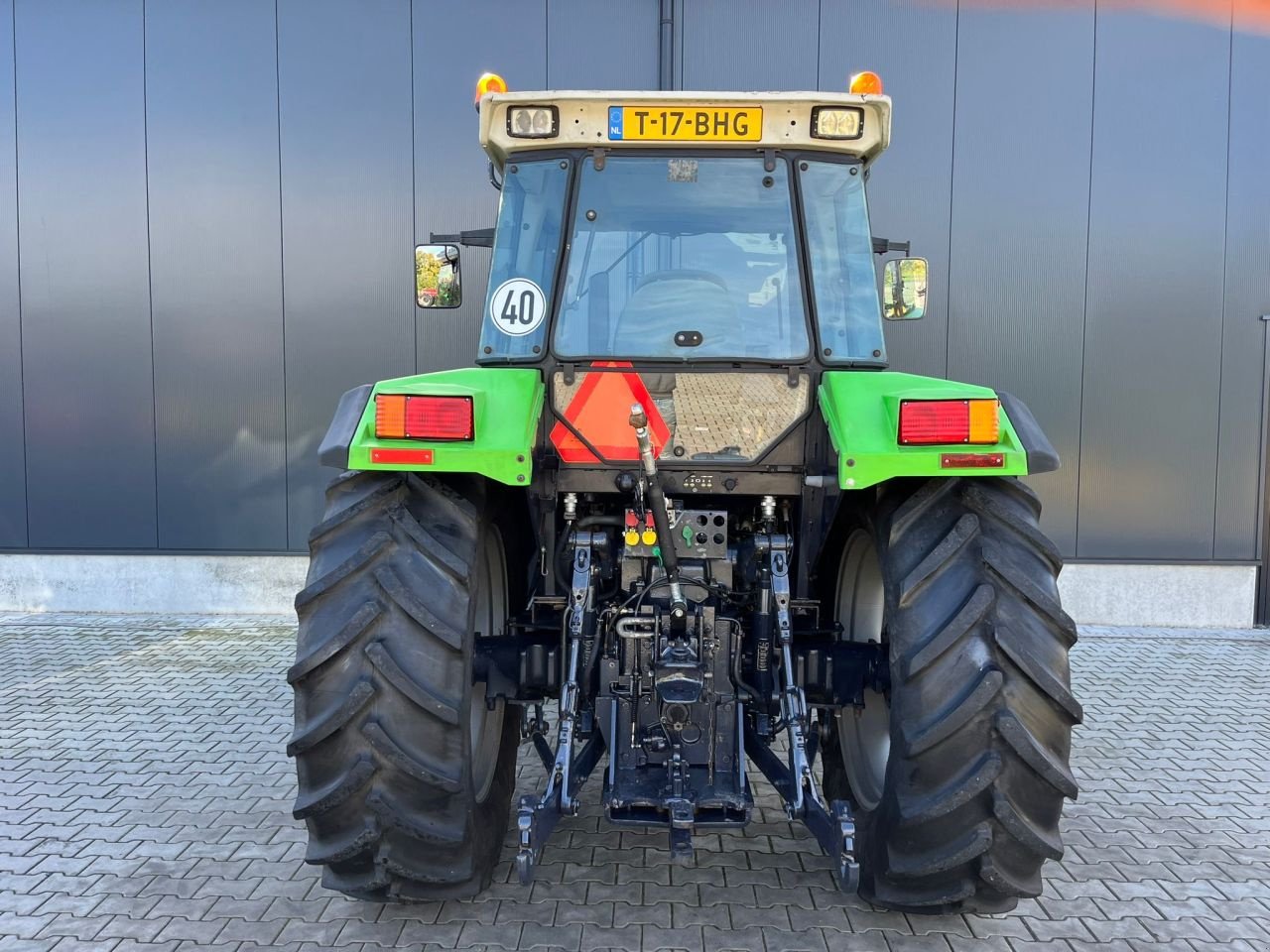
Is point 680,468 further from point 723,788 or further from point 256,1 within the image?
point 256,1

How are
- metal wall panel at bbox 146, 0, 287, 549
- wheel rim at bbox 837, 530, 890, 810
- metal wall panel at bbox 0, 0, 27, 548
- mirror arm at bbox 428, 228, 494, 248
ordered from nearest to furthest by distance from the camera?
wheel rim at bbox 837, 530, 890, 810 → mirror arm at bbox 428, 228, 494, 248 → metal wall panel at bbox 146, 0, 287, 549 → metal wall panel at bbox 0, 0, 27, 548

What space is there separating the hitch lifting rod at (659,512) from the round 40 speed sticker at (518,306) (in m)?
0.62

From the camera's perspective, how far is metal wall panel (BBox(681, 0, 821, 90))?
658cm

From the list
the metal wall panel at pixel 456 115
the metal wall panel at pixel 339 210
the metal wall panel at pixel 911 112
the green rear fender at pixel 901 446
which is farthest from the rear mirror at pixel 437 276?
the metal wall panel at pixel 911 112

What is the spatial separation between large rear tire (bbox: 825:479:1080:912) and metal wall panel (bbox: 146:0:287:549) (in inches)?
221

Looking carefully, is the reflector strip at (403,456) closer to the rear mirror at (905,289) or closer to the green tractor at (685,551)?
the green tractor at (685,551)

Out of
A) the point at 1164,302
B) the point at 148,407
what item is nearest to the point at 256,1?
the point at 148,407

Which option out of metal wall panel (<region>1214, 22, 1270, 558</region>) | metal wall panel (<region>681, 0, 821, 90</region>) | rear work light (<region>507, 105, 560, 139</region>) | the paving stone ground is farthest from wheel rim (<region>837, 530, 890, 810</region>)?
metal wall panel (<region>1214, 22, 1270, 558</region>)

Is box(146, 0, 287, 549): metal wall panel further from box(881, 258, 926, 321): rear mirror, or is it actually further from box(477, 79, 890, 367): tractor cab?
box(881, 258, 926, 321): rear mirror

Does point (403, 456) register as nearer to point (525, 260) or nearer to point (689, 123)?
point (525, 260)

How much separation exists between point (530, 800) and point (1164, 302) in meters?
6.44

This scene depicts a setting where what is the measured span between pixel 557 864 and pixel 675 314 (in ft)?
6.46

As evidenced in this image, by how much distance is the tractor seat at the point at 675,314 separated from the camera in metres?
3.02

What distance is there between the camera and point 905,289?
12.2 ft
